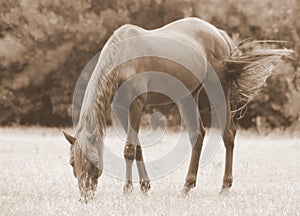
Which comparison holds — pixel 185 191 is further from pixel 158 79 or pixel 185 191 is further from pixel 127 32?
pixel 127 32

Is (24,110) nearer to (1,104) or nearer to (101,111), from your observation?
(1,104)

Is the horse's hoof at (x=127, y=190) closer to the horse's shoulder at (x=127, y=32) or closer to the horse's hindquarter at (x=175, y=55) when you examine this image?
the horse's hindquarter at (x=175, y=55)

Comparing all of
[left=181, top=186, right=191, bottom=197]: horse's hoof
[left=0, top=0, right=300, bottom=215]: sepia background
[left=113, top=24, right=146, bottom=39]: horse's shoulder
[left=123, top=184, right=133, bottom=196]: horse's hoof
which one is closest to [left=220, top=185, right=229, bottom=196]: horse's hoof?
[left=181, top=186, right=191, bottom=197]: horse's hoof

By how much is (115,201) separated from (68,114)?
1081 centimetres

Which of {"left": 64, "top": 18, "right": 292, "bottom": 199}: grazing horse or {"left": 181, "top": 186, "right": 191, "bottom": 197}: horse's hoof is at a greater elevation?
{"left": 64, "top": 18, "right": 292, "bottom": 199}: grazing horse

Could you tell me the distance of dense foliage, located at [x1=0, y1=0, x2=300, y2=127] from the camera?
1495cm

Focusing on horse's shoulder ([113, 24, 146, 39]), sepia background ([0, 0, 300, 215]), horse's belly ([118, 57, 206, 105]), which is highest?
horse's shoulder ([113, 24, 146, 39])

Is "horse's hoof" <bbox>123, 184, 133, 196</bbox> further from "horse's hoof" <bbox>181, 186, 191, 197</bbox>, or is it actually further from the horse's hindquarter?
the horse's hindquarter

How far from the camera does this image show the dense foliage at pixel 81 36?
49.0 ft

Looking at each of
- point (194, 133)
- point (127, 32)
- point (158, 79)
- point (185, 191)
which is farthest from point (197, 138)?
point (127, 32)

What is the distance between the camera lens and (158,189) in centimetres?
607

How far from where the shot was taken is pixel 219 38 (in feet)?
20.7

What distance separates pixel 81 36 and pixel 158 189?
9.71 metres

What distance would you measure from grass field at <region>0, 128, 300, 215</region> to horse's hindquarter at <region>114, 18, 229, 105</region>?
44.2 inches
